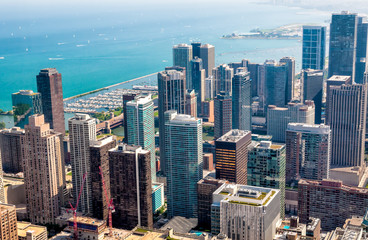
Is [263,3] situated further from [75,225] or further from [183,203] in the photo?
[75,225]

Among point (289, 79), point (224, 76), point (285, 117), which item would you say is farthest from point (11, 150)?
point (289, 79)

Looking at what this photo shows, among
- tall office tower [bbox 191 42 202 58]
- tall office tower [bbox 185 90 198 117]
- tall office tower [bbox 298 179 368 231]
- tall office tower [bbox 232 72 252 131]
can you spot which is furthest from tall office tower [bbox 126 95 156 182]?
tall office tower [bbox 191 42 202 58]

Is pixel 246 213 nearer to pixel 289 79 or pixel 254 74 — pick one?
pixel 289 79

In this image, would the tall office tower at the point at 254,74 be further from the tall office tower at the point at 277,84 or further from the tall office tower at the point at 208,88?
the tall office tower at the point at 277,84

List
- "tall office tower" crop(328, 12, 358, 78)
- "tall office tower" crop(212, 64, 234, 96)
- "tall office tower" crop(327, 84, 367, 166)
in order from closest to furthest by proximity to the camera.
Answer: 1. "tall office tower" crop(327, 84, 367, 166)
2. "tall office tower" crop(328, 12, 358, 78)
3. "tall office tower" crop(212, 64, 234, 96)

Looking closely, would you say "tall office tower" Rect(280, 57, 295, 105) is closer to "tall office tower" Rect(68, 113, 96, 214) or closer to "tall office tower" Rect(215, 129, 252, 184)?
"tall office tower" Rect(215, 129, 252, 184)

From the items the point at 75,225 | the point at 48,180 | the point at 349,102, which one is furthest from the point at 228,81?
the point at 75,225

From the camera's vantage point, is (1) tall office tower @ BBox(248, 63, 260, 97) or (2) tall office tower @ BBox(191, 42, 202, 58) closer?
(1) tall office tower @ BBox(248, 63, 260, 97)
